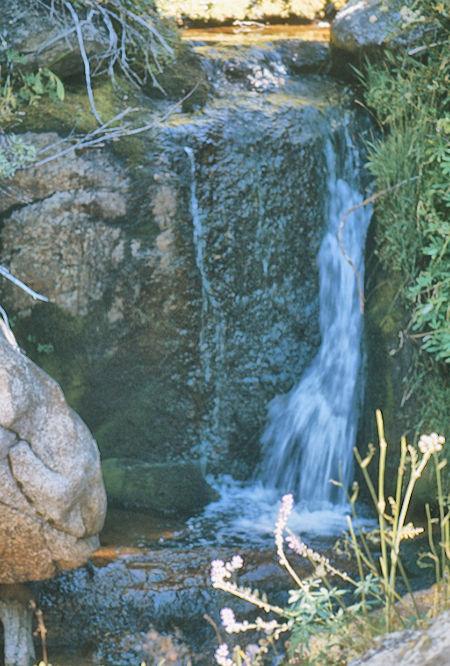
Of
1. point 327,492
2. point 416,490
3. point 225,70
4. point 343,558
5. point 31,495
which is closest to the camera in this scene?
point 31,495

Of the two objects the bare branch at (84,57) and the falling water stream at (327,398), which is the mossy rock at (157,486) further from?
the bare branch at (84,57)

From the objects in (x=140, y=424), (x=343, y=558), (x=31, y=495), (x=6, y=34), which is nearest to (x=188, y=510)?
(x=140, y=424)

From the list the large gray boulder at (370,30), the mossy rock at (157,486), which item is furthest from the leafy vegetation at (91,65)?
the mossy rock at (157,486)

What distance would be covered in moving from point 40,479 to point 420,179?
2.67m

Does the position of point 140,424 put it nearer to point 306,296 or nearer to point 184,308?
point 184,308

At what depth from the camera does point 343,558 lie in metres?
4.32

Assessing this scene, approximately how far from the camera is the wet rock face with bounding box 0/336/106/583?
364cm

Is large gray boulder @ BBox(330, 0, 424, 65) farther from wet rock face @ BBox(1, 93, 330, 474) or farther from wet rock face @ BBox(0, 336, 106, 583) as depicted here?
wet rock face @ BBox(0, 336, 106, 583)

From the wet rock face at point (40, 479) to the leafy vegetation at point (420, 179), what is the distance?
1.99 metres

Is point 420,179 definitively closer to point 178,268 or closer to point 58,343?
point 178,268

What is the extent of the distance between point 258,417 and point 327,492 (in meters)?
0.64

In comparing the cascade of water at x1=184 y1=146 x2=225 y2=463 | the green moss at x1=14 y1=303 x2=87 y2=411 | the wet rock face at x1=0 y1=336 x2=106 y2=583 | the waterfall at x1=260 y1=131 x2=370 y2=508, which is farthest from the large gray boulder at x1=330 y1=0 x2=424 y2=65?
the wet rock face at x1=0 y1=336 x2=106 y2=583

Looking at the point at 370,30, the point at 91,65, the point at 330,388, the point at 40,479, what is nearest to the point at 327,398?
the point at 330,388

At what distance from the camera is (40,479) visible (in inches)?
146
